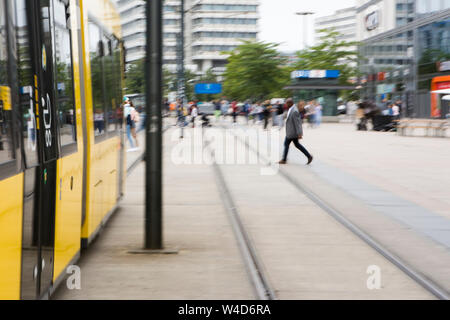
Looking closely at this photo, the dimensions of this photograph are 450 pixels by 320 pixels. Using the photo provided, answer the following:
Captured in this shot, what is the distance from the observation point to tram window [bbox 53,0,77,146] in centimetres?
533

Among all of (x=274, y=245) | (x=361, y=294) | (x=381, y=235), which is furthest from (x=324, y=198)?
(x=361, y=294)

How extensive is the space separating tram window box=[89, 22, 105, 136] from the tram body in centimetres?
1

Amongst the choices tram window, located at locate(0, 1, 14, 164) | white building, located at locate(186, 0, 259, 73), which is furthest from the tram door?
white building, located at locate(186, 0, 259, 73)

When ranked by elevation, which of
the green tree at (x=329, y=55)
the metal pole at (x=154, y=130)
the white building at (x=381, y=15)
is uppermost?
the white building at (x=381, y=15)

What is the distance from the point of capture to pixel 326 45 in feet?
220

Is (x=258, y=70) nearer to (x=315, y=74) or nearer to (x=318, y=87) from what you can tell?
(x=315, y=74)

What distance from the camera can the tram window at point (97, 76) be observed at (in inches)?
282

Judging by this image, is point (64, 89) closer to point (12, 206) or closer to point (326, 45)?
point (12, 206)

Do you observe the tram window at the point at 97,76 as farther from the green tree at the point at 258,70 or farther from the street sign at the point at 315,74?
the green tree at the point at 258,70

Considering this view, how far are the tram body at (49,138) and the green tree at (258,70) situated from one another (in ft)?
176

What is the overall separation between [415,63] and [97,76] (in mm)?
46857

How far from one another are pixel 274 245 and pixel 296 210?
100 inches

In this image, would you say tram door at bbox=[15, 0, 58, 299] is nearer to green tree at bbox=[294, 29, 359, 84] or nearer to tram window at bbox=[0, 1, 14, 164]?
tram window at bbox=[0, 1, 14, 164]

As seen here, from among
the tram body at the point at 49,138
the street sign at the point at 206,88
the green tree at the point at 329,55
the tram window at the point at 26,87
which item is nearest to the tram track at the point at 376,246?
the tram body at the point at 49,138
